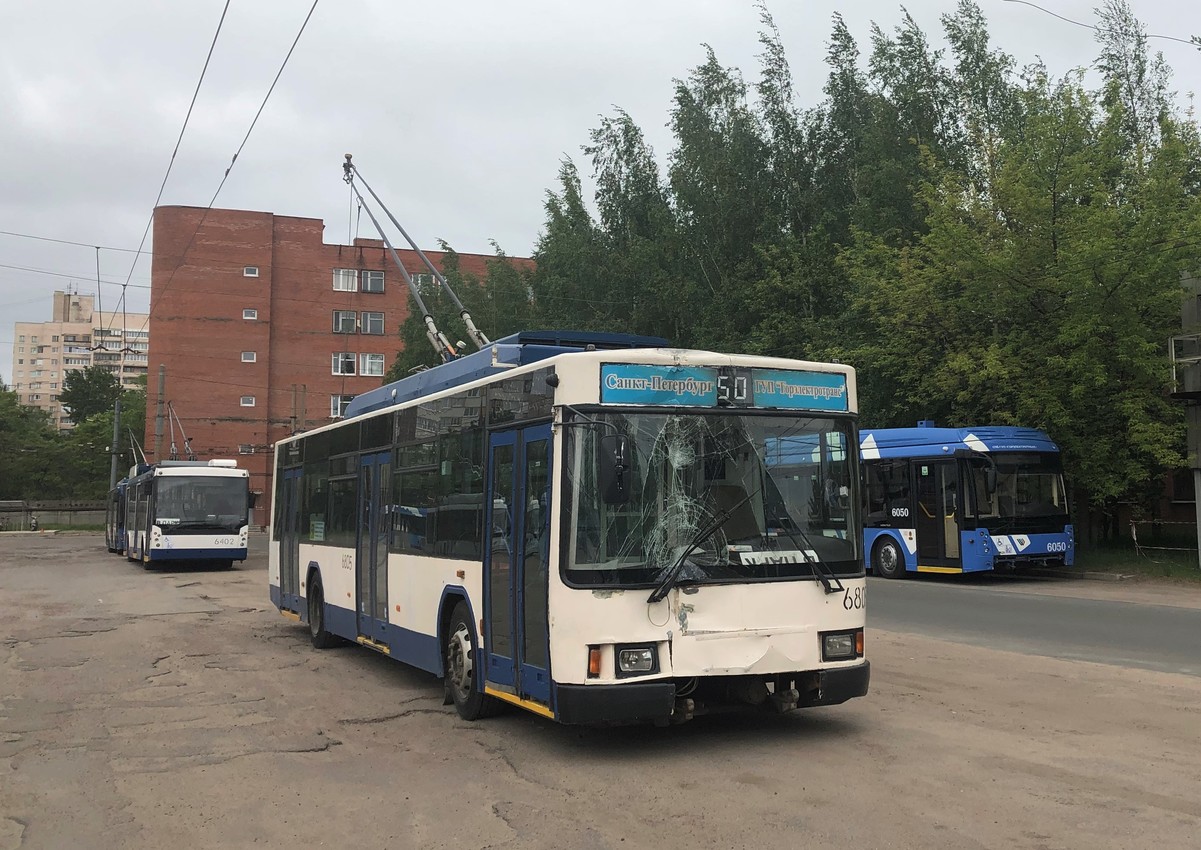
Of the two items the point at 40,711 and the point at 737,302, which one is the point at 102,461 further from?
the point at 40,711

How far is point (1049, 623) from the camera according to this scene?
15.3m

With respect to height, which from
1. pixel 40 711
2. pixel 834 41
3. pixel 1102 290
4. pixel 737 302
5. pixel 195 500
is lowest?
pixel 40 711

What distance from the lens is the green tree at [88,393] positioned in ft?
374

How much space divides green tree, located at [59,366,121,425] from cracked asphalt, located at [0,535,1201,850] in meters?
112

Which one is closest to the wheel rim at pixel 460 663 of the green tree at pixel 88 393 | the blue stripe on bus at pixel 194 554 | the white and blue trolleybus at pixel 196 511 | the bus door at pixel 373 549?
the bus door at pixel 373 549

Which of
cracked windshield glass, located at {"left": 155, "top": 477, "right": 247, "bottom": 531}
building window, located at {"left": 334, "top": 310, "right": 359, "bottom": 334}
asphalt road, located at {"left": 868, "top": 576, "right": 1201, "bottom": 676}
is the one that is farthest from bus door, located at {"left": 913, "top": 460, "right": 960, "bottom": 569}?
building window, located at {"left": 334, "top": 310, "right": 359, "bottom": 334}

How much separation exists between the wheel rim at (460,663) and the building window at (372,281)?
211 ft

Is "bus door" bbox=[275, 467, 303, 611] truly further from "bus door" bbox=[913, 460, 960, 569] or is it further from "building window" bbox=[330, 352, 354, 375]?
"building window" bbox=[330, 352, 354, 375]

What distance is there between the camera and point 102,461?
306 ft

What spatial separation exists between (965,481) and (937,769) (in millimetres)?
16893

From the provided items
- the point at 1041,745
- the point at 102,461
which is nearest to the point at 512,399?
Answer: the point at 1041,745

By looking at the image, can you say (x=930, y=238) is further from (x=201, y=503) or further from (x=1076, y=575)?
(x=201, y=503)

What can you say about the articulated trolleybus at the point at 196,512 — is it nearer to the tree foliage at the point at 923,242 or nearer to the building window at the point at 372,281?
the tree foliage at the point at 923,242

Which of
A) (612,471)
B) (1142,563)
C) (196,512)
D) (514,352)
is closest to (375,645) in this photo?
(514,352)
